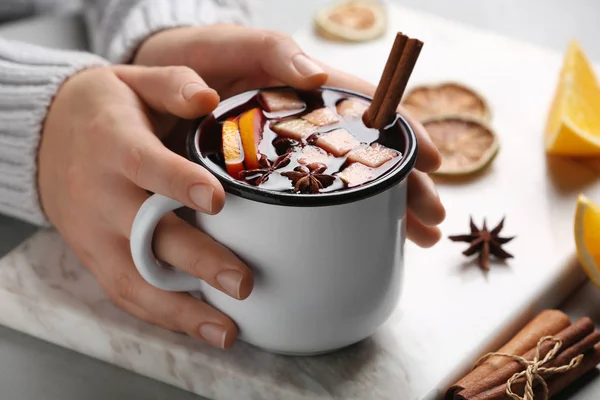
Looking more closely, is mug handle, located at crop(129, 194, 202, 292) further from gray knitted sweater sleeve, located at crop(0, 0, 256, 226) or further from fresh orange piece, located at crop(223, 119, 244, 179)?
gray knitted sweater sleeve, located at crop(0, 0, 256, 226)

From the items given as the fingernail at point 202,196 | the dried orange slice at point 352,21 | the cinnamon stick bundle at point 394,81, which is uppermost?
the cinnamon stick bundle at point 394,81

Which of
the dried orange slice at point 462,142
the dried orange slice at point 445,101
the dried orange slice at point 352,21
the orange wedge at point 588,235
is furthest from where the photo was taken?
the dried orange slice at point 352,21

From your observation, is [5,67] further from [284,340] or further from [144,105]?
[284,340]

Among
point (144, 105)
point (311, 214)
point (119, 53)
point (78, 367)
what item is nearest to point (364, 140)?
point (311, 214)

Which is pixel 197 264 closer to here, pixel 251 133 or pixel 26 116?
pixel 251 133

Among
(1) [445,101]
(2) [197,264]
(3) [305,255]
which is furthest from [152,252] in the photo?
(1) [445,101]

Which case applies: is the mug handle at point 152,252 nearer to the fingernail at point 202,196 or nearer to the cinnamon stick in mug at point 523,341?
the fingernail at point 202,196

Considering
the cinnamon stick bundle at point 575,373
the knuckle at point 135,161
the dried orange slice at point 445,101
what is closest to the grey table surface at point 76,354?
the cinnamon stick bundle at point 575,373
